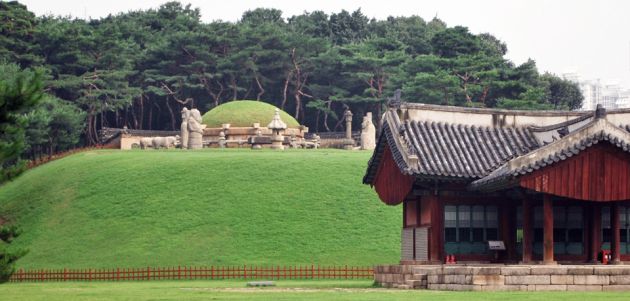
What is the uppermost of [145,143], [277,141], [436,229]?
[277,141]

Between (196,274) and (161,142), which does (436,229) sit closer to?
(196,274)

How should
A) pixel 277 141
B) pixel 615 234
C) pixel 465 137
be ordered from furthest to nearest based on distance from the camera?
pixel 277 141
pixel 465 137
pixel 615 234

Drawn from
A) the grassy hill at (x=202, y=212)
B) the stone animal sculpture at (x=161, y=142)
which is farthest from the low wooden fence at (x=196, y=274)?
the stone animal sculpture at (x=161, y=142)

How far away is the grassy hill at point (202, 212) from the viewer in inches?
2827

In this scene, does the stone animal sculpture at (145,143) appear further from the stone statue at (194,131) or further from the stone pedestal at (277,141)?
the stone pedestal at (277,141)

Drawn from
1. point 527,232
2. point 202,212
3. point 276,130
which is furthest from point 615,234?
point 276,130

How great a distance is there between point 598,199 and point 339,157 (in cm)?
4677

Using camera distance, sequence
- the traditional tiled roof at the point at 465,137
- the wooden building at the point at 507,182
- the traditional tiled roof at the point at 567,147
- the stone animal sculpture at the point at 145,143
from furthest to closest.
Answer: the stone animal sculpture at the point at 145,143 < the traditional tiled roof at the point at 465,137 < the wooden building at the point at 507,182 < the traditional tiled roof at the point at 567,147

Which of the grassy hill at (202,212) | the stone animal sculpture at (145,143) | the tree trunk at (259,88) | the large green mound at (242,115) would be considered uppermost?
the tree trunk at (259,88)

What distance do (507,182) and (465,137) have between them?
709 cm

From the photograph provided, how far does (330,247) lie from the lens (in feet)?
237

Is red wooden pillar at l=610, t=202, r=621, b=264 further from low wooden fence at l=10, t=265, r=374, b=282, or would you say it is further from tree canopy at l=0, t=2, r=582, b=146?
tree canopy at l=0, t=2, r=582, b=146

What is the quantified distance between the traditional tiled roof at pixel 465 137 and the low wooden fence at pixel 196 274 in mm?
11969

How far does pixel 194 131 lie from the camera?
104 metres
